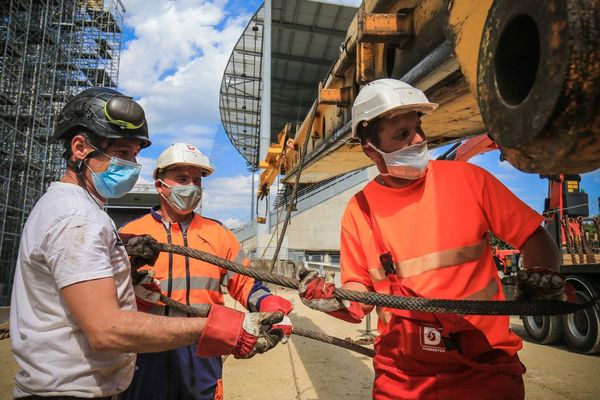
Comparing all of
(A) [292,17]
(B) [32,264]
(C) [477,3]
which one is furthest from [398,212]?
(A) [292,17]

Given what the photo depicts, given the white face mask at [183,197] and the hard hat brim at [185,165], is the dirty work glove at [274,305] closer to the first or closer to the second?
the white face mask at [183,197]

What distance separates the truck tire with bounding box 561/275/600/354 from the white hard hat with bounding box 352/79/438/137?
17.5ft

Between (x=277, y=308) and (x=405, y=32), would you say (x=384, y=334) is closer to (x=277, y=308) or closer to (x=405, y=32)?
(x=277, y=308)

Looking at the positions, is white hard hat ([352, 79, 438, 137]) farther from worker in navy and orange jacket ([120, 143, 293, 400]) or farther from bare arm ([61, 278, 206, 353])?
bare arm ([61, 278, 206, 353])

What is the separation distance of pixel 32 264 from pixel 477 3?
1.64 m

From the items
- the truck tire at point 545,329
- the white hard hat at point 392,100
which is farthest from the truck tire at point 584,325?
the white hard hat at point 392,100

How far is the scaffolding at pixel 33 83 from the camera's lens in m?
17.1

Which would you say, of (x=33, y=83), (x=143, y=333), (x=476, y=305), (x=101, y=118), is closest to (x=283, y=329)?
(x=143, y=333)

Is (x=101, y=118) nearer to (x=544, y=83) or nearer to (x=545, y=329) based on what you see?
(x=544, y=83)

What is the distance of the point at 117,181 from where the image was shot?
73.6 inches

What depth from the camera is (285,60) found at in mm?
26984

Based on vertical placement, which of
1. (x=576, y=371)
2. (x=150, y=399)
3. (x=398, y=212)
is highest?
(x=398, y=212)

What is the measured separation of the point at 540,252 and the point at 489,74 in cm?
113

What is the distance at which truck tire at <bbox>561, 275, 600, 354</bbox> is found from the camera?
234 inches
